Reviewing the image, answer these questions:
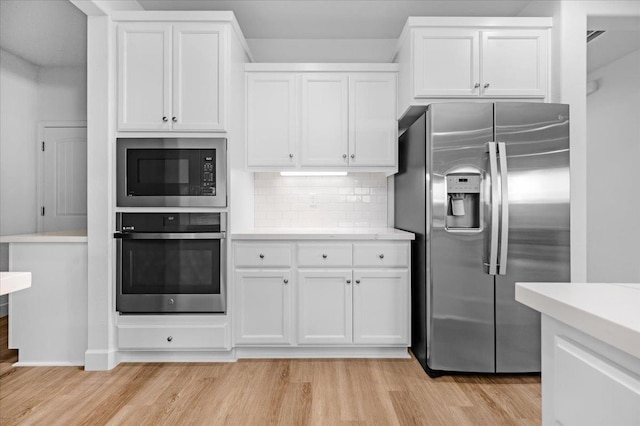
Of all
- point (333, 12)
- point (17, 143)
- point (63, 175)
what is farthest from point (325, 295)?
point (17, 143)

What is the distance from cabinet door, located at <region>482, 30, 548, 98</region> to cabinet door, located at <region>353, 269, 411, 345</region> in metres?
1.56

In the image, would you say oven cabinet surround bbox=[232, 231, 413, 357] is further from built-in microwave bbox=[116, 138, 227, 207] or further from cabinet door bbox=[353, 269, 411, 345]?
built-in microwave bbox=[116, 138, 227, 207]

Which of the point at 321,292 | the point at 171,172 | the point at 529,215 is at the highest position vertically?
the point at 171,172

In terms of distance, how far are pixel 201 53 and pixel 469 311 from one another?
2601mm

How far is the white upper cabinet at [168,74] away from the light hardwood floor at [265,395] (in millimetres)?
1735

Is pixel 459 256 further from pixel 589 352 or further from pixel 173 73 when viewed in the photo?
pixel 173 73

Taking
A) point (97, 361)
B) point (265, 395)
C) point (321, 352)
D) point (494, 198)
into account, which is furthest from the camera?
point (321, 352)

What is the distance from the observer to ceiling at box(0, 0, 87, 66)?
3.14m

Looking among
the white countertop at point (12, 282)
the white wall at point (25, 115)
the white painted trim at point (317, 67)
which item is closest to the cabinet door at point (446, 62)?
the white painted trim at point (317, 67)

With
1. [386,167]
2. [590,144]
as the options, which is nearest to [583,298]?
[386,167]

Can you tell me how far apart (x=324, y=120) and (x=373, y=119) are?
1.38 ft

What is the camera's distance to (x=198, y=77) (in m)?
2.74

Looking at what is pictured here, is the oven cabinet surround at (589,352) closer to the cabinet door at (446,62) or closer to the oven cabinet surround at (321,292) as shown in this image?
the oven cabinet surround at (321,292)

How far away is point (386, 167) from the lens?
3266 millimetres
